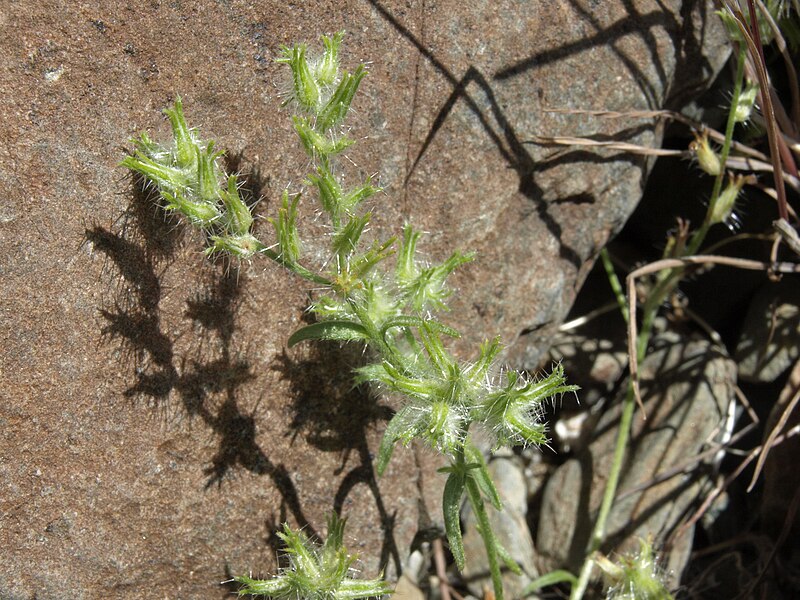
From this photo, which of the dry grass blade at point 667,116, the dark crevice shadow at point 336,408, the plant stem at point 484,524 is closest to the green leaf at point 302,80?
the dark crevice shadow at point 336,408

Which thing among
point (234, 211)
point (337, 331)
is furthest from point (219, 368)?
point (234, 211)

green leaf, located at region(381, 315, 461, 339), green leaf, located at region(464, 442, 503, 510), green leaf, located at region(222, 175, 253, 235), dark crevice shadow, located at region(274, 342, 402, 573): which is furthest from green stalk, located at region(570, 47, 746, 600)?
green leaf, located at region(222, 175, 253, 235)

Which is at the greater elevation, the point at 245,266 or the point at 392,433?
the point at 245,266

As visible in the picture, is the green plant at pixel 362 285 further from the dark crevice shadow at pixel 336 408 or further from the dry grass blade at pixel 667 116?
A: the dry grass blade at pixel 667 116

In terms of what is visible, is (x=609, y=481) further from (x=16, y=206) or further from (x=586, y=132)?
(x=16, y=206)

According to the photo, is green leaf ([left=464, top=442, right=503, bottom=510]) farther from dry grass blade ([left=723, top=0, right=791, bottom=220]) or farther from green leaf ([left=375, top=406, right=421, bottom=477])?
dry grass blade ([left=723, top=0, right=791, bottom=220])

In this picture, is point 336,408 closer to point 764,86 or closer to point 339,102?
point 339,102
